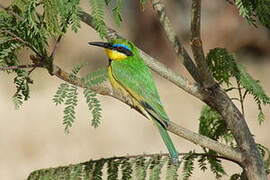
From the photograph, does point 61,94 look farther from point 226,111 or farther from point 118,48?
point 118,48

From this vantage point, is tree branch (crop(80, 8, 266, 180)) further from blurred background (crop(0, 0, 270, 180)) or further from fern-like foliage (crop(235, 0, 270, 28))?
blurred background (crop(0, 0, 270, 180))

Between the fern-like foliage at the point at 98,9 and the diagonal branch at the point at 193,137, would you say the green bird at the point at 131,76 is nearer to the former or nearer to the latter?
the diagonal branch at the point at 193,137

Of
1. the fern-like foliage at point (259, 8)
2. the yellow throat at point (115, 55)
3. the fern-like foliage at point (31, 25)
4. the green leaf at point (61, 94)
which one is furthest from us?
the yellow throat at point (115, 55)

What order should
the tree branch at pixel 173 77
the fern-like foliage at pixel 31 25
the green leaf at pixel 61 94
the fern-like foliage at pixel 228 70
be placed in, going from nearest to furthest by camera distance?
the fern-like foliage at pixel 31 25 → the green leaf at pixel 61 94 → the tree branch at pixel 173 77 → the fern-like foliage at pixel 228 70

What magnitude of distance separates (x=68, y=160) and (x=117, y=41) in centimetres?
454

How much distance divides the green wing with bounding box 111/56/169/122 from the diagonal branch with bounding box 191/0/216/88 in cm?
63

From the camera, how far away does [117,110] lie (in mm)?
8367

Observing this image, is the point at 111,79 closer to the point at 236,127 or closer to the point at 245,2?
the point at 236,127

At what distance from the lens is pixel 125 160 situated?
2689mm

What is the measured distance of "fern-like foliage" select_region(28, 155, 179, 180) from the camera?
8.63 feet

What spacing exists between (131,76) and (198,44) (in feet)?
2.93

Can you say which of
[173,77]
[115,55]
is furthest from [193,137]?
[115,55]

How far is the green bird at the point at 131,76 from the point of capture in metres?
2.96

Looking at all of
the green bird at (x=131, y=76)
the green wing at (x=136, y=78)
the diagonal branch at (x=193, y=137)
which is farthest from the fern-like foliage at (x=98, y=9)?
the green wing at (x=136, y=78)
